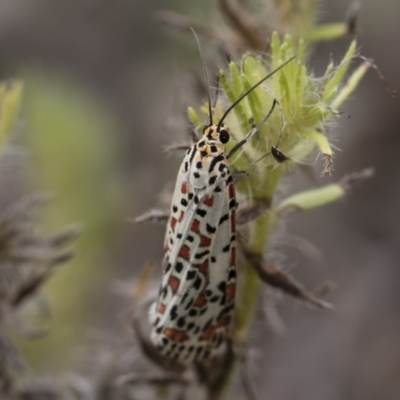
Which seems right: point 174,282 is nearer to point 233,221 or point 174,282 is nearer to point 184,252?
point 184,252

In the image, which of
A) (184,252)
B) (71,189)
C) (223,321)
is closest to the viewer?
(184,252)

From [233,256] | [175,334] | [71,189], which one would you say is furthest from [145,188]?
[233,256]

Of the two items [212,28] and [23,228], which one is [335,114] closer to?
[212,28]

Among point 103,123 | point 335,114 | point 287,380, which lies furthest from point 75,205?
point 335,114

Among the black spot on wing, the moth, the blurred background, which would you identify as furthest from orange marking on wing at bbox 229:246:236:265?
the blurred background

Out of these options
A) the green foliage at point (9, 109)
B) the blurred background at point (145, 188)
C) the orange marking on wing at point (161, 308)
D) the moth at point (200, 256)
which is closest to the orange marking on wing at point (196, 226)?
the moth at point (200, 256)

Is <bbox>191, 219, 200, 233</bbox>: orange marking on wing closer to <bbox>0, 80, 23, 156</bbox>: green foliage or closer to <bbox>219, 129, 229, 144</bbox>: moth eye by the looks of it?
<bbox>219, 129, 229, 144</bbox>: moth eye
